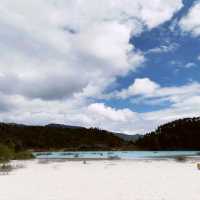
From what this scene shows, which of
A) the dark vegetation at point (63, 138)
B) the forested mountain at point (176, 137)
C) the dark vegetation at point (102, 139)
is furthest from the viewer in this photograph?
the dark vegetation at point (63, 138)

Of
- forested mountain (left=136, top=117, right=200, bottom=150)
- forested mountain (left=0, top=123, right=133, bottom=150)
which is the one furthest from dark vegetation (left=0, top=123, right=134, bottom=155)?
forested mountain (left=136, top=117, right=200, bottom=150)

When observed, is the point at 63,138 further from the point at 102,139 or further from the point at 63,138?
the point at 102,139

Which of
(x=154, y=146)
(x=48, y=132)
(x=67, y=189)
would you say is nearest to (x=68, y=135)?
(x=48, y=132)

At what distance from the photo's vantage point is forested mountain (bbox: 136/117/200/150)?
138250 mm

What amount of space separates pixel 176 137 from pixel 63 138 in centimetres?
5224

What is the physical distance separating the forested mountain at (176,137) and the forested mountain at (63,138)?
10929mm

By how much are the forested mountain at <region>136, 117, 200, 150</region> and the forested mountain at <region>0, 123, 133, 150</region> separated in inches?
430

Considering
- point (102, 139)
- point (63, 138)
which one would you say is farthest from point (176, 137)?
point (63, 138)

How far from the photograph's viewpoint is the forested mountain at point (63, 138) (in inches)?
5768

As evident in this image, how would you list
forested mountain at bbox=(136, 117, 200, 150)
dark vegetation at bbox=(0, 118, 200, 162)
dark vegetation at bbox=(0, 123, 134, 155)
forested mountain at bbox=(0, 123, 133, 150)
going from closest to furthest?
1. forested mountain at bbox=(136, 117, 200, 150)
2. dark vegetation at bbox=(0, 118, 200, 162)
3. dark vegetation at bbox=(0, 123, 134, 155)
4. forested mountain at bbox=(0, 123, 133, 150)

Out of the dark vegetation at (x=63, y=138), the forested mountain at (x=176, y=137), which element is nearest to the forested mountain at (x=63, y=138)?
the dark vegetation at (x=63, y=138)

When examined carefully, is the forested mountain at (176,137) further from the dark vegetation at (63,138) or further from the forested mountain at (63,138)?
the forested mountain at (63,138)

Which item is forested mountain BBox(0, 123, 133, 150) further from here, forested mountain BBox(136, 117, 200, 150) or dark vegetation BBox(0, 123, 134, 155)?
forested mountain BBox(136, 117, 200, 150)

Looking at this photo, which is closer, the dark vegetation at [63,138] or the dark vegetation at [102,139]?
the dark vegetation at [102,139]
